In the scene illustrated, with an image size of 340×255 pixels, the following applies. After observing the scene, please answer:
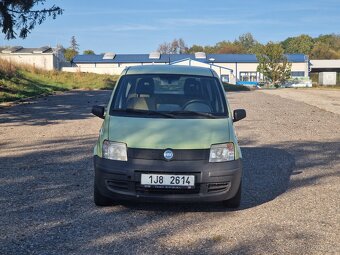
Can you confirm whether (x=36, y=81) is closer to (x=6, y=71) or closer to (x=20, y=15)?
(x=6, y=71)

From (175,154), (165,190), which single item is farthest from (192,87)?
(165,190)

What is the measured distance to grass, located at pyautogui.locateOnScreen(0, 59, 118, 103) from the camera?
91.8 ft

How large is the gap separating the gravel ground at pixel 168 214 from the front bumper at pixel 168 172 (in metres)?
0.28

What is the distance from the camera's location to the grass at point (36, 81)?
1102 inches

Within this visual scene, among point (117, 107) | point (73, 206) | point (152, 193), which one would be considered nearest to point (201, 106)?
point (117, 107)

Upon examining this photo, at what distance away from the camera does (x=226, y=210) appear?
5.90m

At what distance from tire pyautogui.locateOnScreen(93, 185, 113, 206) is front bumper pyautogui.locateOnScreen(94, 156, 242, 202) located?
27cm

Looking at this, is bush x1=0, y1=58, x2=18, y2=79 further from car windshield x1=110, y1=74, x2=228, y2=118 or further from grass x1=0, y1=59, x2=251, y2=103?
car windshield x1=110, y1=74, x2=228, y2=118

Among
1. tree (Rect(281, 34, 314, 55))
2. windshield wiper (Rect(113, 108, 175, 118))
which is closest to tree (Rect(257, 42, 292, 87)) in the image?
tree (Rect(281, 34, 314, 55))

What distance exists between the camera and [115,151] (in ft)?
18.2

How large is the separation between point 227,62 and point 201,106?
91.0m

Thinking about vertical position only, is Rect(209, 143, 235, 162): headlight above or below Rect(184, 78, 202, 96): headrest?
below

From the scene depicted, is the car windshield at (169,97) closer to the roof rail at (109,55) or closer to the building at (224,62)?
the building at (224,62)

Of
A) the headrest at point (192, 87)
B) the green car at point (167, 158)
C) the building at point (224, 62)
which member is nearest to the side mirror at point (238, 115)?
the green car at point (167, 158)
